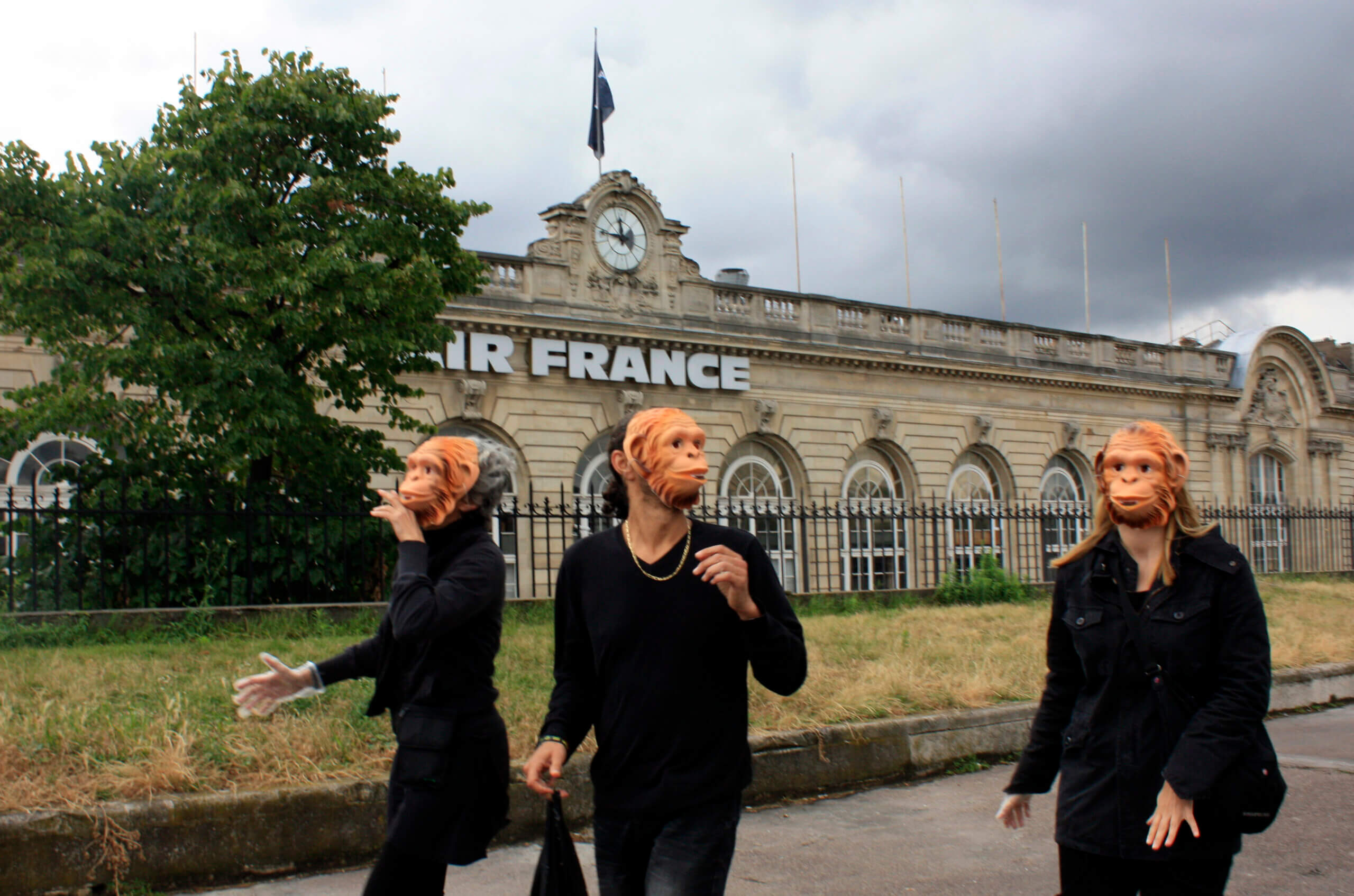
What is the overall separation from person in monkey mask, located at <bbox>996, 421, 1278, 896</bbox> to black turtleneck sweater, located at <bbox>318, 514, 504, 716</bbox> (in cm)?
164

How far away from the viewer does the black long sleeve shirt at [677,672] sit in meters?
2.95

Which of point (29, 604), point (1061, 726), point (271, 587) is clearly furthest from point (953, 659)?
point (29, 604)

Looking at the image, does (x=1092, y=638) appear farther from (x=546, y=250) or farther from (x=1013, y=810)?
(x=546, y=250)

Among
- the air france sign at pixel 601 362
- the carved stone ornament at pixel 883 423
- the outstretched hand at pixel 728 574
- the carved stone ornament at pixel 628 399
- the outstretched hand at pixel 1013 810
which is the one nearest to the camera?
the outstretched hand at pixel 728 574

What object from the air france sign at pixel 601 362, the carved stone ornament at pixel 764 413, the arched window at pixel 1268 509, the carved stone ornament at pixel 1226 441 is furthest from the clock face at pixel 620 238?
the arched window at pixel 1268 509

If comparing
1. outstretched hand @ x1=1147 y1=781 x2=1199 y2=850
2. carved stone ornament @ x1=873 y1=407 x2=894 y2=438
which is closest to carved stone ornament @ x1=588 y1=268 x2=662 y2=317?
carved stone ornament @ x1=873 y1=407 x2=894 y2=438

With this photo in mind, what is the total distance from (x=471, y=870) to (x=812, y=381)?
72.2 feet

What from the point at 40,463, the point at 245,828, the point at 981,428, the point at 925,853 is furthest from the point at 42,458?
the point at 981,428

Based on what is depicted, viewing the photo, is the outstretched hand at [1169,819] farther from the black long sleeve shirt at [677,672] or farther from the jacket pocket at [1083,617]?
the black long sleeve shirt at [677,672]

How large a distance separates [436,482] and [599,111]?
74.3 feet

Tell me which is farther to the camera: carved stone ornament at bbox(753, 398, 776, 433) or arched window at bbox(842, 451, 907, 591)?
arched window at bbox(842, 451, 907, 591)

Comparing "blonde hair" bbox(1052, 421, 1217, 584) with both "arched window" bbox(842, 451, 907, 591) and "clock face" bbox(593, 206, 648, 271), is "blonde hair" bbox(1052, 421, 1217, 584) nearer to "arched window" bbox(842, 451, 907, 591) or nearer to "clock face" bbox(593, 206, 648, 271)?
"clock face" bbox(593, 206, 648, 271)

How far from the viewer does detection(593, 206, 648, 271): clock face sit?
77.4ft

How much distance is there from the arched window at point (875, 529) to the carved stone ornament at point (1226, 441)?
1168cm
